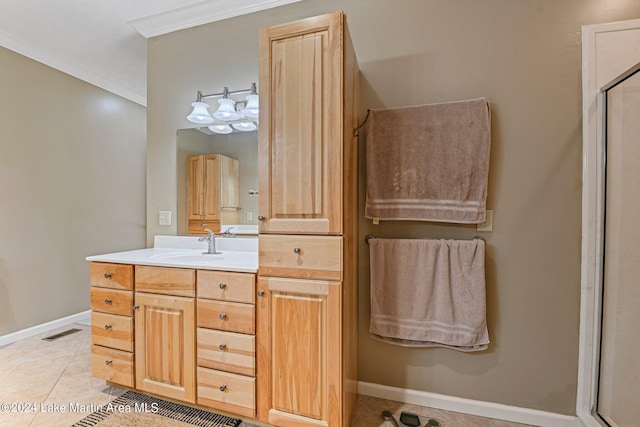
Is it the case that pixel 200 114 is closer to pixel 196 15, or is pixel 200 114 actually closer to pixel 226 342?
pixel 196 15

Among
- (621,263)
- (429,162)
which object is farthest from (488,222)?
(621,263)

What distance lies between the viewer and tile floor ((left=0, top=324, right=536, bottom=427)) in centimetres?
162

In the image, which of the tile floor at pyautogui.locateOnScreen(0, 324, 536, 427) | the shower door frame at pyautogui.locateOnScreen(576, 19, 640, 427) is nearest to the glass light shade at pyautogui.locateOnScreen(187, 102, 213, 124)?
the tile floor at pyautogui.locateOnScreen(0, 324, 536, 427)

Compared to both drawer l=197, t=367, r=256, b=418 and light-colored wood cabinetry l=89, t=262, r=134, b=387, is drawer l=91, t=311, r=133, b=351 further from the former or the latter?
drawer l=197, t=367, r=256, b=418

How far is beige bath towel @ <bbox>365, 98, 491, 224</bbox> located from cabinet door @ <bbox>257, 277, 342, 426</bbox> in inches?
25.2

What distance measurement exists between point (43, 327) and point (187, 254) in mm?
1946

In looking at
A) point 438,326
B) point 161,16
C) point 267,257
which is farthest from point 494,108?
point 161,16

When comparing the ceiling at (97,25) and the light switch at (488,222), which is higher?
the ceiling at (97,25)

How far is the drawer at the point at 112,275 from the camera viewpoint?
1.71 meters

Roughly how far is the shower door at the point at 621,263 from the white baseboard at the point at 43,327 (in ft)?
13.6

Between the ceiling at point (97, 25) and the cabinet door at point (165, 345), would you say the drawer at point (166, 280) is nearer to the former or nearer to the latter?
the cabinet door at point (165, 345)

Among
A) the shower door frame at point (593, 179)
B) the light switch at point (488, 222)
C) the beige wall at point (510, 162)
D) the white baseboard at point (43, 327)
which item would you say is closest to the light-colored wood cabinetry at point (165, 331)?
the beige wall at point (510, 162)

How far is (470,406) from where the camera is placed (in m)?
1.69

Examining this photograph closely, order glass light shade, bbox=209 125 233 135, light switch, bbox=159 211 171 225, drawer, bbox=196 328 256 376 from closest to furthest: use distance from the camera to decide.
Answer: drawer, bbox=196 328 256 376 → glass light shade, bbox=209 125 233 135 → light switch, bbox=159 211 171 225
